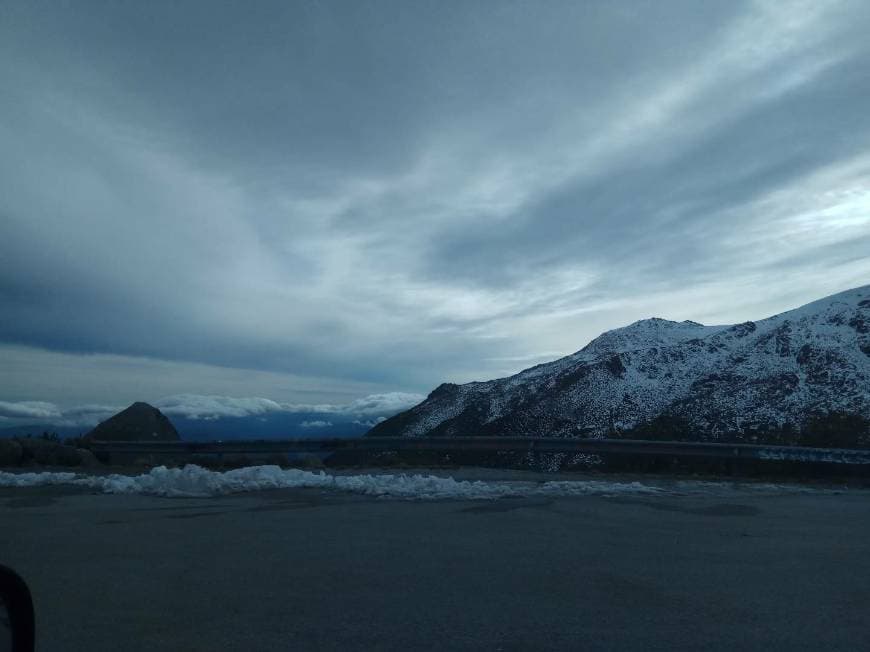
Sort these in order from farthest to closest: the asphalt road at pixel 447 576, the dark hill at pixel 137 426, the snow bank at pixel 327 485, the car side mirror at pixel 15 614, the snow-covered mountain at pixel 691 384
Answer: the snow-covered mountain at pixel 691 384, the dark hill at pixel 137 426, the snow bank at pixel 327 485, the asphalt road at pixel 447 576, the car side mirror at pixel 15 614

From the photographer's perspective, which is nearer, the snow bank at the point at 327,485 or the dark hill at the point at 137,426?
the snow bank at the point at 327,485

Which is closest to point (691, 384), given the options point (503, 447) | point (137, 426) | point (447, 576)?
point (503, 447)

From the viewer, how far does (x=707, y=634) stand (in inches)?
165

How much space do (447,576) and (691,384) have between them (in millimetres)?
17468

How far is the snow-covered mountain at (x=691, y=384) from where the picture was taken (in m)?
18.8

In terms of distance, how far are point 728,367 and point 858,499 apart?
1203 cm

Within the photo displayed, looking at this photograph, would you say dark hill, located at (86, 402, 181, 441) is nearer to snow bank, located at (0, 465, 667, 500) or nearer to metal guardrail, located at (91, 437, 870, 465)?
metal guardrail, located at (91, 437, 870, 465)

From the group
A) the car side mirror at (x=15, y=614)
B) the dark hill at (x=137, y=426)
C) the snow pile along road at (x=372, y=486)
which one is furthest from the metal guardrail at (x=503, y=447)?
the car side mirror at (x=15, y=614)

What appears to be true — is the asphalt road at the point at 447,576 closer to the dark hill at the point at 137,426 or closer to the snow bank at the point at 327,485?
the snow bank at the point at 327,485

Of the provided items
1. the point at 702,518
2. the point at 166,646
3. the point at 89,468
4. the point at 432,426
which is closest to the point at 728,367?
the point at 432,426

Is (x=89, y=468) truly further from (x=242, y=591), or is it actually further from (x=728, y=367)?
(x=728, y=367)

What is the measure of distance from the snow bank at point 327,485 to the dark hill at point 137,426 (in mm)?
7253

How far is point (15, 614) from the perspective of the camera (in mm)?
2701

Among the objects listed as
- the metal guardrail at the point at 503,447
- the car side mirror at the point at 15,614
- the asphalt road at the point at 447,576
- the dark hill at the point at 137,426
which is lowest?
the asphalt road at the point at 447,576
